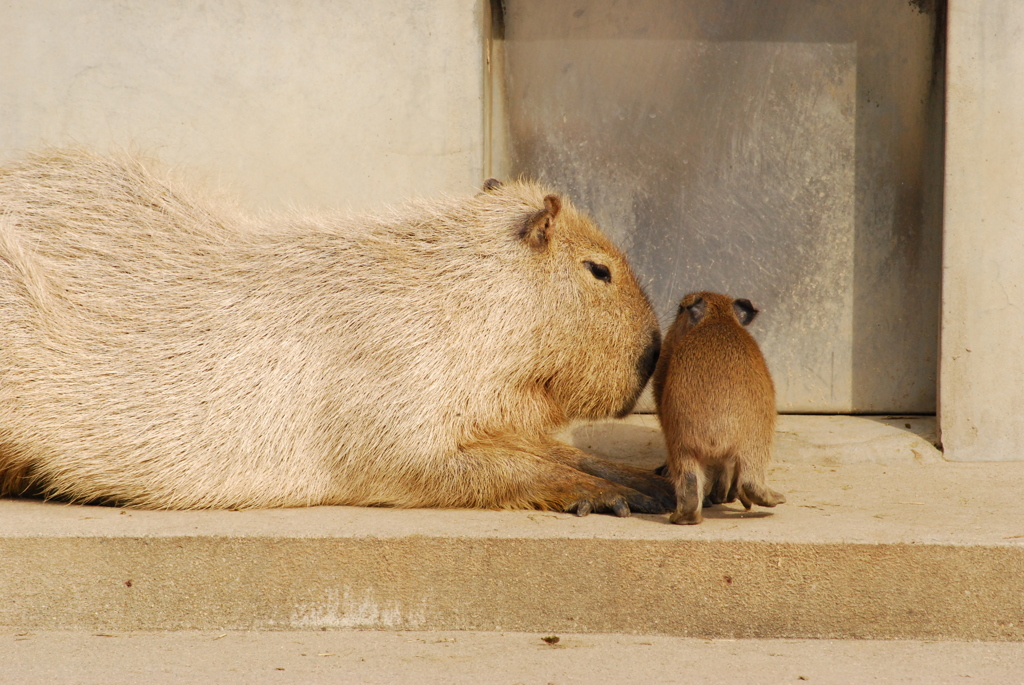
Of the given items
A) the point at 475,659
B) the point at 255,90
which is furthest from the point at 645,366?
the point at 255,90

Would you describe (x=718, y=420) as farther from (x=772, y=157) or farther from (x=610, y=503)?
(x=772, y=157)

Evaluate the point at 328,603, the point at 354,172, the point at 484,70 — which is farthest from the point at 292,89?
the point at 328,603

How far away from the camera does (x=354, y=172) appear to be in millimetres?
4582

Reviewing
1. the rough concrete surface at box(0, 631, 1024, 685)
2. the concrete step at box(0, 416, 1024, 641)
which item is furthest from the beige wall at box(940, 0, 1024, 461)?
the rough concrete surface at box(0, 631, 1024, 685)

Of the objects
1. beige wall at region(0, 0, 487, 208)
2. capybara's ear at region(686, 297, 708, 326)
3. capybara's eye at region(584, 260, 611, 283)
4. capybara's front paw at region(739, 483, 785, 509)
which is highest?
beige wall at region(0, 0, 487, 208)

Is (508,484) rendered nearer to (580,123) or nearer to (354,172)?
(354,172)

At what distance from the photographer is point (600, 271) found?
3842mm

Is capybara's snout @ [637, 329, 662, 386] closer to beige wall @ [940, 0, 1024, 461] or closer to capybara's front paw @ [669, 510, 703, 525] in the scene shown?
capybara's front paw @ [669, 510, 703, 525]

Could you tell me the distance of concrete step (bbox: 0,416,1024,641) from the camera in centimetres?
283

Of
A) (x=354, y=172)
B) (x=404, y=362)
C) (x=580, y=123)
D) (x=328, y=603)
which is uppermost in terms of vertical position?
(x=580, y=123)

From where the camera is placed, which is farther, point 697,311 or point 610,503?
point 697,311

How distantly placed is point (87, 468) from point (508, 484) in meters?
1.47

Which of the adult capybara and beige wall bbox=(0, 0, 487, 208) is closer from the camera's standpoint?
the adult capybara

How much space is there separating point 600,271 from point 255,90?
1.90 m
